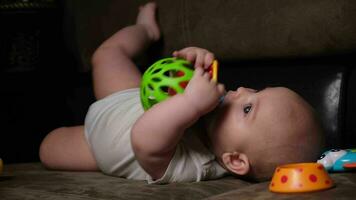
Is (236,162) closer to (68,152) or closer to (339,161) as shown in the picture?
(339,161)

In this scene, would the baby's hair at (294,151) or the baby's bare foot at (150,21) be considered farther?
the baby's bare foot at (150,21)

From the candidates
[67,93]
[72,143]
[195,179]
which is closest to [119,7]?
[67,93]

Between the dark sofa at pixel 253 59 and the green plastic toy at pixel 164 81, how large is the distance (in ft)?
0.62

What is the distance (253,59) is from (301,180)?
702mm

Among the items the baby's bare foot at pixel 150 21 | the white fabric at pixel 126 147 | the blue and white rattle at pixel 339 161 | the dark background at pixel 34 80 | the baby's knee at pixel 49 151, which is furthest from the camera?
the dark background at pixel 34 80

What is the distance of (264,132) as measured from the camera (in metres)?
1.14

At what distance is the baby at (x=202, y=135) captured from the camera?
1137mm

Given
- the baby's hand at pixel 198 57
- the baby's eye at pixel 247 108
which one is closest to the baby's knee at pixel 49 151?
the baby's hand at pixel 198 57

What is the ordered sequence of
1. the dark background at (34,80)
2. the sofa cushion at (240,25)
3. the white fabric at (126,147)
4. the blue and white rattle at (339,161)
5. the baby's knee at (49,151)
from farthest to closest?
1. the dark background at (34,80)
2. the baby's knee at (49,151)
3. the sofa cushion at (240,25)
4. the white fabric at (126,147)
5. the blue and white rattle at (339,161)

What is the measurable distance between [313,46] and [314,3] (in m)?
0.11

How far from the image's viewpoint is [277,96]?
117cm

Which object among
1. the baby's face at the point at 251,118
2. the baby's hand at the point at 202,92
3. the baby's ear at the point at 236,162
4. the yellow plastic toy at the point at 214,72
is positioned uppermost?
the yellow plastic toy at the point at 214,72

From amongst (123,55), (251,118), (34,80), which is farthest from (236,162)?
(34,80)

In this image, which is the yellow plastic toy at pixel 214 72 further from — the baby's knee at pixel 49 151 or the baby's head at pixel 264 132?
the baby's knee at pixel 49 151
